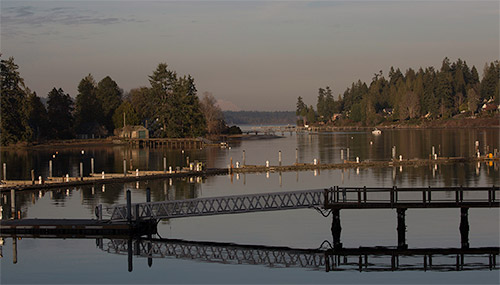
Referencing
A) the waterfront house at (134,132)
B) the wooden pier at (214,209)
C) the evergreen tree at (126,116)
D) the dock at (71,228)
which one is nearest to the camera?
the wooden pier at (214,209)

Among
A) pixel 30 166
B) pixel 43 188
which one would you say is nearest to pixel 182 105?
pixel 30 166

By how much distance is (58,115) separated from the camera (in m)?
182

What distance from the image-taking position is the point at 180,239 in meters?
48.1

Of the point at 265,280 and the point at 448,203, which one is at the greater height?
the point at 448,203

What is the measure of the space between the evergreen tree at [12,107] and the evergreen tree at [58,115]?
42.0ft

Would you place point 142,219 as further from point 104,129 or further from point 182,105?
point 104,129

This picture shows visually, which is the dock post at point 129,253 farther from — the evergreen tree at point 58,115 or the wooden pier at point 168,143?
the evergreen tree at point 58,115

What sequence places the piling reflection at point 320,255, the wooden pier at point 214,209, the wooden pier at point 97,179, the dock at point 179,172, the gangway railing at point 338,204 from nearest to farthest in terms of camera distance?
the piling reflection at point 320,255
the gangway railing at point 338,204
the wooden pier at point 214,209
the wooden pier at point 97,179
the dock at point 179,172

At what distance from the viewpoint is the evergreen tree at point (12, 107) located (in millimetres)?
162500

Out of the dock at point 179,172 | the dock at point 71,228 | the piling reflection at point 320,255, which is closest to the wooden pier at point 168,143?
the dock at point 179,172

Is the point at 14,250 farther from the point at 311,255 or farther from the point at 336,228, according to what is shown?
the point at 336,228

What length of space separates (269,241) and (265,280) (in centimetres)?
883

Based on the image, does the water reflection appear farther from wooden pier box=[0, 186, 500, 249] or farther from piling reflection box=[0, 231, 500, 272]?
wooden pier box=[0, 186, 500, 249]

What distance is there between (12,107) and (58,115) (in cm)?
1938
